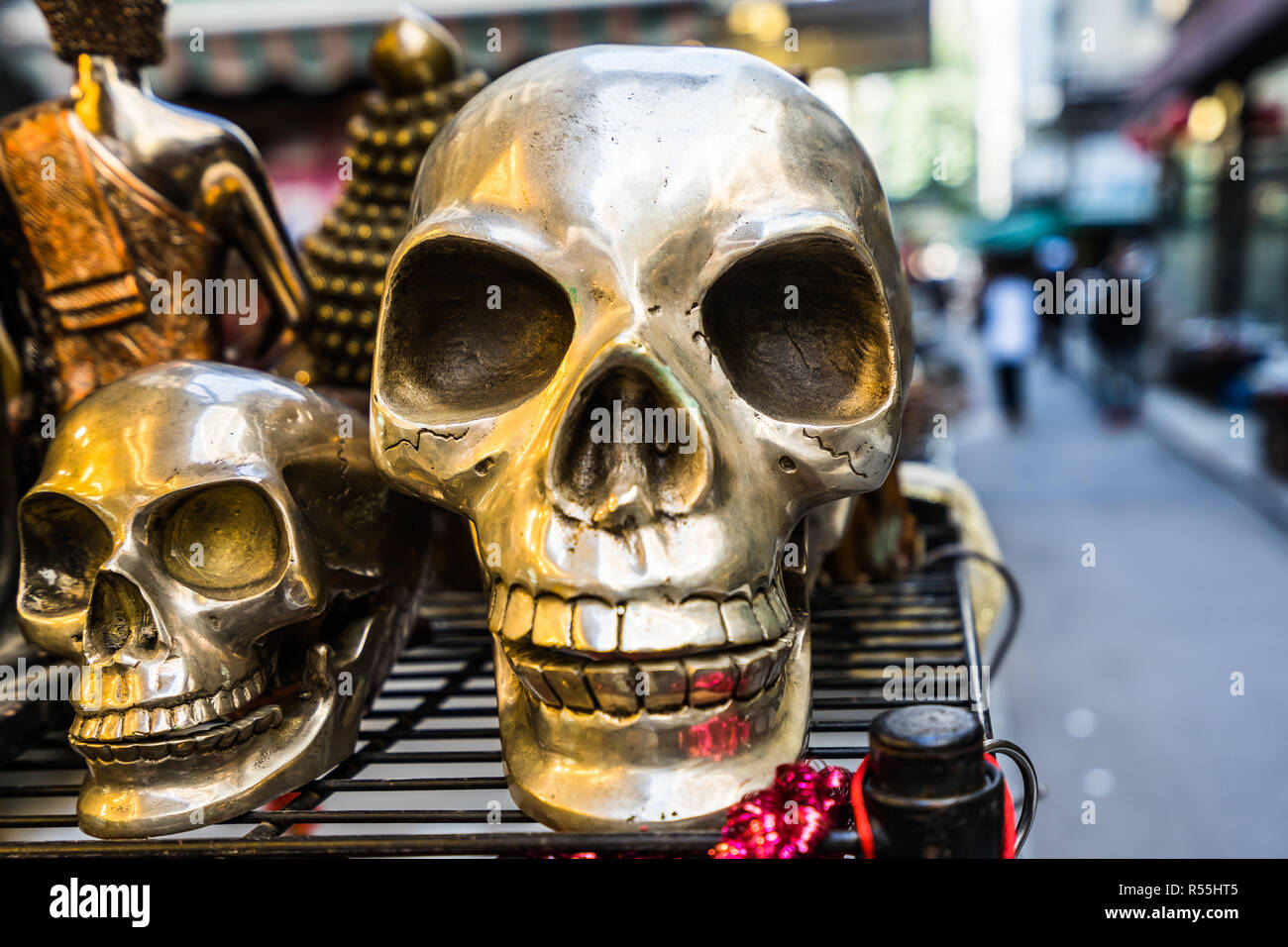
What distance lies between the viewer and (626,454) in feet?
2.54

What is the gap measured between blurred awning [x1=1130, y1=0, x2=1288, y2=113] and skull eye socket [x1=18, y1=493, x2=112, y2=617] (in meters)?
5.45

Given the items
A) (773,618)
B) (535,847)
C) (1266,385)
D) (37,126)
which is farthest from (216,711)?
(1266,385)

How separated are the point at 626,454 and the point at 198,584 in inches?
15.7

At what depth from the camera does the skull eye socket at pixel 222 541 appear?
0.88m

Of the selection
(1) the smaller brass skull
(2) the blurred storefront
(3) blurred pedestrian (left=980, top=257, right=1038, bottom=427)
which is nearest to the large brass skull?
(1) the smaller brass skull

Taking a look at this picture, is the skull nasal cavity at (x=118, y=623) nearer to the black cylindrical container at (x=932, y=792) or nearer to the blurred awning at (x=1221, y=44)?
the black cylindrical container at (x=932, y=792)

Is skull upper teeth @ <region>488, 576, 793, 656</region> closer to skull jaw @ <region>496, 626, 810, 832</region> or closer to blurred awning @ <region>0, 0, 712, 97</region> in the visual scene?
skull jaw @ <region>496, 626, 810, 832</region>

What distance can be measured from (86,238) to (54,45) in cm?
22

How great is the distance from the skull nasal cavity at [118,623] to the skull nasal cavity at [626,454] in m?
0.37

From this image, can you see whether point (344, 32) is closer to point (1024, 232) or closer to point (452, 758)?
point (452, 758)

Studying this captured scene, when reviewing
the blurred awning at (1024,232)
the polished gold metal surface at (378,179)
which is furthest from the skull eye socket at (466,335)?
the blurred awning at (1024,232)

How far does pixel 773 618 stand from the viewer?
776 mm

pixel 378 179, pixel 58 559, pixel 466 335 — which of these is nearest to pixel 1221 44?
pixel 378 179

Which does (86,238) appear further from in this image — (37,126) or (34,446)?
(34,446)
